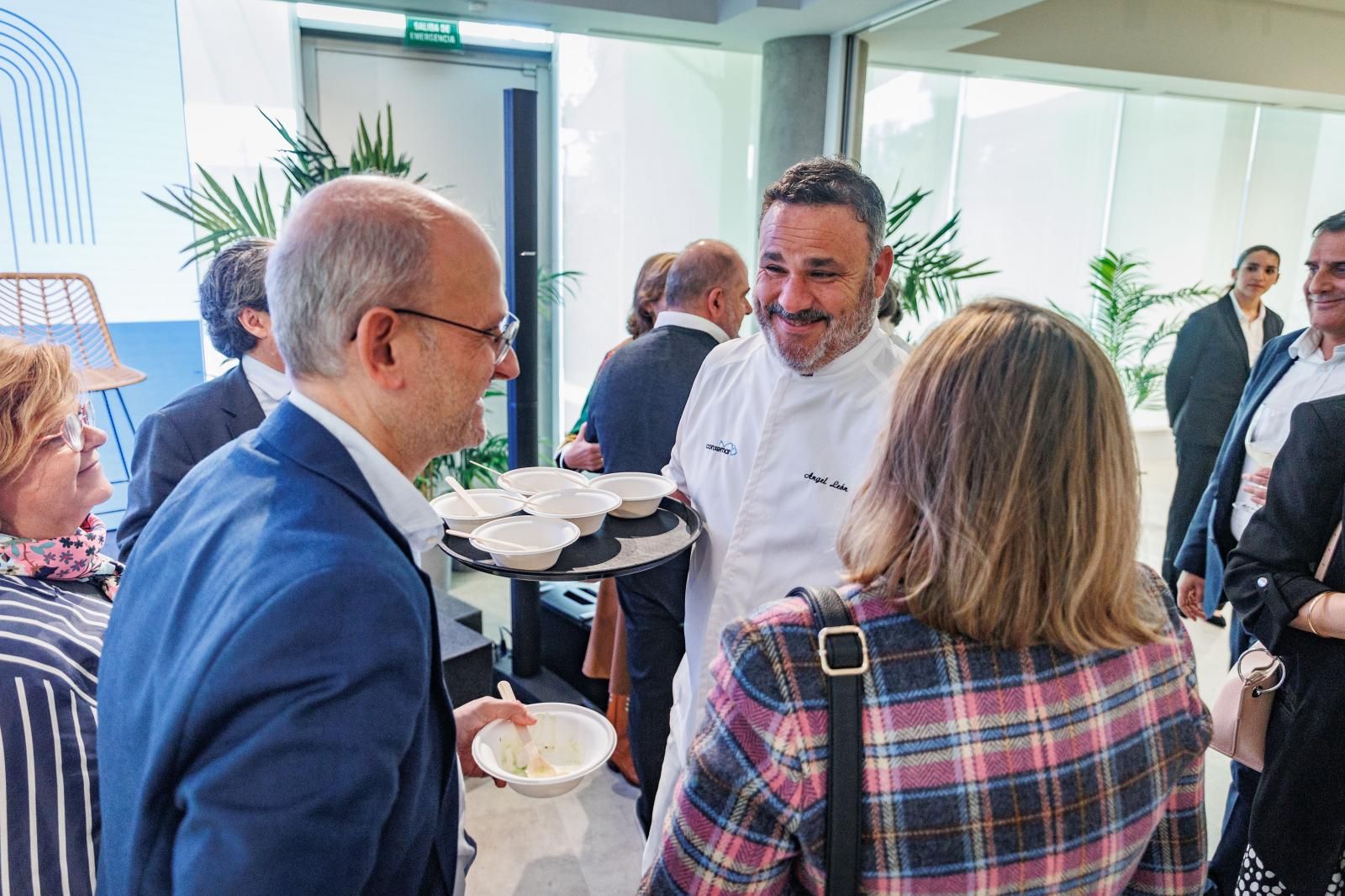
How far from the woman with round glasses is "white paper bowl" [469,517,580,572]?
55cm

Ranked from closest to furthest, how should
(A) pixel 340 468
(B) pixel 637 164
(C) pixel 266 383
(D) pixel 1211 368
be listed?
1. (A) pixel 340 468
2. (C) pixel 266 383
3. (D) pixel 1211 368
4. (B) pixel 637 164

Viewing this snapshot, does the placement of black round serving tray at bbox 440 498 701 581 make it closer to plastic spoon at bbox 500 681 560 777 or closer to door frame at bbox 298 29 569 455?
plastic spoon at bbox 500 681 560 777

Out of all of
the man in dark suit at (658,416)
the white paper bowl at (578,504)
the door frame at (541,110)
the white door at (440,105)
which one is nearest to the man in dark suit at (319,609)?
the white paper bowl at (578,504)

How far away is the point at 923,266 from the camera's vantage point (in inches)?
144

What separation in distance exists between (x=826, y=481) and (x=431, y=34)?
12.3 ft

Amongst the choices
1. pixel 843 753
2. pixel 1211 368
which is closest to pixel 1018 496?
pixel 843 753

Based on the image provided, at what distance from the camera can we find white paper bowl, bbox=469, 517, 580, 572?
1.25 m

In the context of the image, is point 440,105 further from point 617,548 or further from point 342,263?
point 342,263

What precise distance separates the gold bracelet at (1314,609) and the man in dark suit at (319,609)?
1.52 meters

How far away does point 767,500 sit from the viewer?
1491 mm

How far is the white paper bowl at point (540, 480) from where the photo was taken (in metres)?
1.66

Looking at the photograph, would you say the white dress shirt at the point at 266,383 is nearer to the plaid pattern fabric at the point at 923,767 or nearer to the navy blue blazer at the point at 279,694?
the navy blue blazer at the point at 279,694

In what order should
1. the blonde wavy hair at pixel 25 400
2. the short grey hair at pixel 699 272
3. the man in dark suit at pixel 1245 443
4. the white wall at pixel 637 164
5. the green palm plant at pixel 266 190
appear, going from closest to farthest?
the blonde wavy hair at pixel 25 400, the man in dark suit at pixel 1245 443, the short grey hair at pixel 699 272, the green palm plant at pixel 266 190, the white wall at pixel 637 164

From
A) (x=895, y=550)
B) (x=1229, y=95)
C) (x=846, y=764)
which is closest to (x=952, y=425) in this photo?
(x=895, y=550)
